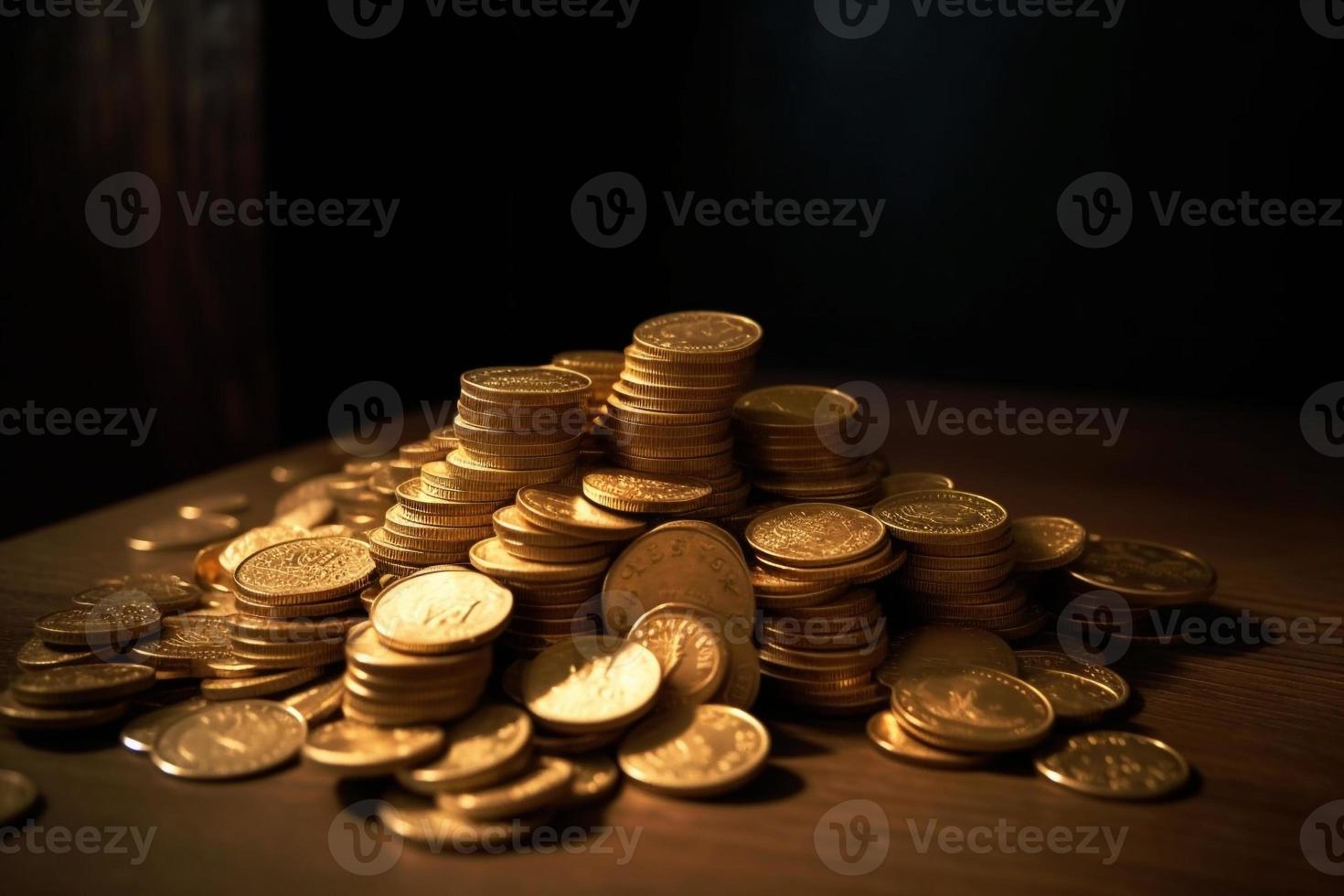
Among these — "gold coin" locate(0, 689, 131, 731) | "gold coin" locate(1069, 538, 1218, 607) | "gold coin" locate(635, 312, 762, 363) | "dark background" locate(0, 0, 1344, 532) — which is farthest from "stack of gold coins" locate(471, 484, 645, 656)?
"dark background" locate(0, 0, 1344, 532)

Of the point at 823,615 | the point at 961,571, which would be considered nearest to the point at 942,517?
the point at 961,571

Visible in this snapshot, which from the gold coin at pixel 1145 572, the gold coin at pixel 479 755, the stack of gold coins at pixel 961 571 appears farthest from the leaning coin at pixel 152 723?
the gold coin at pixel 1145 572

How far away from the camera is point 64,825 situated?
4.86 ft

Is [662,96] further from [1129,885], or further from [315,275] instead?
[1129,885]

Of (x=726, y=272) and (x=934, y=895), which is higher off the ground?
(x=726, y=272)

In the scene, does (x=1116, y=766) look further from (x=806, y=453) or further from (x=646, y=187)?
(x=646, y=187)

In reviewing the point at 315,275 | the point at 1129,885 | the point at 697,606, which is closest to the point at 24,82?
the point at 315,275

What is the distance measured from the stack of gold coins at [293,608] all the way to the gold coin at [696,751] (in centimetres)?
58

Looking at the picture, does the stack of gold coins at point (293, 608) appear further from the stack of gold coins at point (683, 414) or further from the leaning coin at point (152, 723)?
the stack of gold coins at point (683, 414)

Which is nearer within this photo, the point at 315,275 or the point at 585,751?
the point at 585,751

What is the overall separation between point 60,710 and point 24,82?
2354 millimetres

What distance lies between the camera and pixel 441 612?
175 centimetres

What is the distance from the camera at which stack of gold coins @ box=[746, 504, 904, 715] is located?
1883mm

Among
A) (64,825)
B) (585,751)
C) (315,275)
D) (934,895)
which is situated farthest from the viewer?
(315,275)
